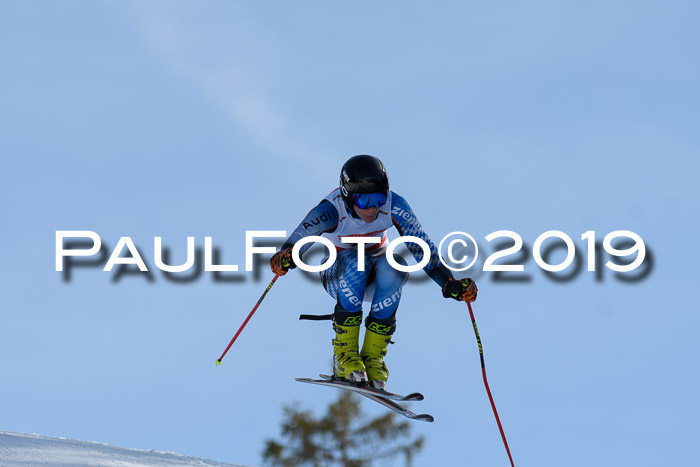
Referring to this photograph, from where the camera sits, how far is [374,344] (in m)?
9.43

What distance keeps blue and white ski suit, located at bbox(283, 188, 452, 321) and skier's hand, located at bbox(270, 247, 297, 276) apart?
0.11 m

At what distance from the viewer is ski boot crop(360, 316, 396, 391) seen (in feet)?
30.7

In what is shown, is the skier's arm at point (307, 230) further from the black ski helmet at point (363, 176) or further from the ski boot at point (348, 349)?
the ski boot at point (348, 349)

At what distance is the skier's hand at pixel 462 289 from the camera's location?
8.98 metres

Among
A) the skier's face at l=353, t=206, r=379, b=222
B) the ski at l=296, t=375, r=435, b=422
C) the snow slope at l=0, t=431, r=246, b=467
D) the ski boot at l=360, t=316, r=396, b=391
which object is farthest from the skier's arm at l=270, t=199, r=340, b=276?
the snow slope at l=0, t=431, r=246, b=467

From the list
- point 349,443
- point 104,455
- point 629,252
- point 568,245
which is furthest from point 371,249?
point 349,443

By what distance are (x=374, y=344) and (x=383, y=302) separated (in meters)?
0.49

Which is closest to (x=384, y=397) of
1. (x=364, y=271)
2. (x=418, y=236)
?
(x=364, y=271)

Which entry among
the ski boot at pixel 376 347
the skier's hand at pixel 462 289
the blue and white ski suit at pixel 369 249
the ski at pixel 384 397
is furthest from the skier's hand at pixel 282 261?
the skier's hand at pixel 462 289

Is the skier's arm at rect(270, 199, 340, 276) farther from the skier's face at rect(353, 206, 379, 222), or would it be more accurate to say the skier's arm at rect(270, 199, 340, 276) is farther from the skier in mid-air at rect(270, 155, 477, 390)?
the skier's face at rect(353, 206, 379, 222)

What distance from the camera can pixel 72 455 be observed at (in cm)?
1027

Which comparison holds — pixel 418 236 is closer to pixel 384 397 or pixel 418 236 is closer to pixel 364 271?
Result: pixel 364 271

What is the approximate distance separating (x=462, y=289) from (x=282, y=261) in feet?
5.87

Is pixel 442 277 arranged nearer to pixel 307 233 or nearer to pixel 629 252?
pixel 307 233
